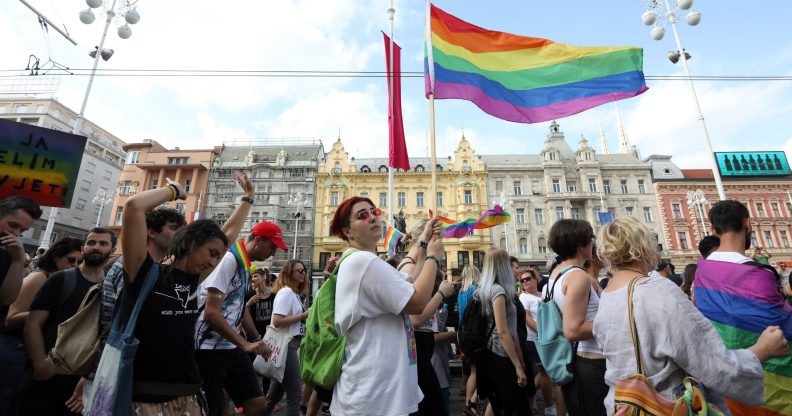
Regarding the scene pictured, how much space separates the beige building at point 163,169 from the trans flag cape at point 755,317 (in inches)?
1804

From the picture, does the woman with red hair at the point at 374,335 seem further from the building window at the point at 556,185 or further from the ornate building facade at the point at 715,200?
the ornate building facade at the point at 715,200

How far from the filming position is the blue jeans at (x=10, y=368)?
282 cm

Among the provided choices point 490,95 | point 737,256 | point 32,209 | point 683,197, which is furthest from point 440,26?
point 683,197

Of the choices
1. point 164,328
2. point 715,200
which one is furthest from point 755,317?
point 715,200

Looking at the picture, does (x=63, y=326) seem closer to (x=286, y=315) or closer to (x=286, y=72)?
(x=286, y=315)

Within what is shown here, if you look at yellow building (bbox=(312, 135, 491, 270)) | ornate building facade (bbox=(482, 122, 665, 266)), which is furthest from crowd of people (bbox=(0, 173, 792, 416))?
ornate building facade (bbox=(482, 122, 665, 266))

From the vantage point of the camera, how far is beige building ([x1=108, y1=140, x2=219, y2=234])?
139 feet

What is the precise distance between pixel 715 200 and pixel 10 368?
51931mm

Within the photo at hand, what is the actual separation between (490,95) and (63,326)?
5592mm

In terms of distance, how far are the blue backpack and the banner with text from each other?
5657 mm

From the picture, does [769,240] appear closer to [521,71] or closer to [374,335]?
Answer: [521,71]

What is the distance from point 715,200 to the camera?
3928cm

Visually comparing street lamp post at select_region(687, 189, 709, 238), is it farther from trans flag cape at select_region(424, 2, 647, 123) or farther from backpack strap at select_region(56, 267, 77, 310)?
backpack strap at select_region(56, 267, 77, 310)

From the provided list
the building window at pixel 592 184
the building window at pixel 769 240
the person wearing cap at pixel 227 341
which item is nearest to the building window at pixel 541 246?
the building window at pixel 592 184
